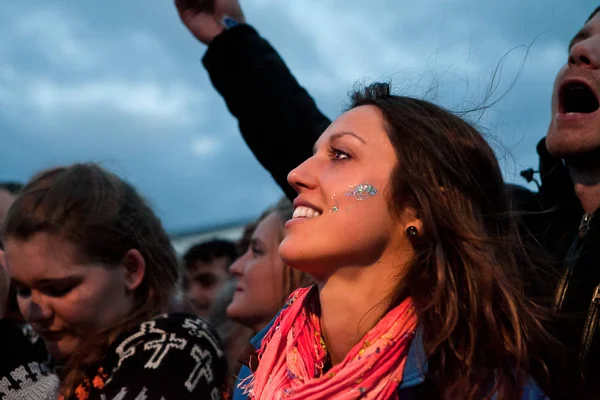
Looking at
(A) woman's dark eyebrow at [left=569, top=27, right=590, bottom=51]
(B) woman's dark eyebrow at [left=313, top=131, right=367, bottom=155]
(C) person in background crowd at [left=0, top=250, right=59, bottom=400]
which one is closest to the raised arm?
(B) woman's dark eyebrow at [left=313, top=131, right=367, bottom=155]

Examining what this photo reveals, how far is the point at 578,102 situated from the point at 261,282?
172 centimetres

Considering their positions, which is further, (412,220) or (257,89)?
(257,89)

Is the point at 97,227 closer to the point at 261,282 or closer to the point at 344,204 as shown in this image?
the point at 261,282

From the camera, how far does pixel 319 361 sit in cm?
233

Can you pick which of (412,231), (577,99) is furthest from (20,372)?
(577,99)

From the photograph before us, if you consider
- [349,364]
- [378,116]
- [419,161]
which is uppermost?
[378,116]

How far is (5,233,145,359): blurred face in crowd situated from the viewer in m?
2.97

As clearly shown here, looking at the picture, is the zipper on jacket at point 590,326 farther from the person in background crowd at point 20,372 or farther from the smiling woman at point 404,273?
the person in background crowd at point 20,372

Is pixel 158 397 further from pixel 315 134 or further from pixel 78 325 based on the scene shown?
pixel 315 134

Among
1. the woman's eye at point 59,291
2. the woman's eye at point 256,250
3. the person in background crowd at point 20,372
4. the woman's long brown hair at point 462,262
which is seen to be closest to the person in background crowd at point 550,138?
the woman's long brown hair at point 462,262

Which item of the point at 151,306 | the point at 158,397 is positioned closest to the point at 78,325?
the point at 151,306

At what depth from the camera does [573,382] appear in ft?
7.48

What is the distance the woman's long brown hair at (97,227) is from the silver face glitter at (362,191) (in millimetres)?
1215

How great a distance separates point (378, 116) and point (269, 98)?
0.96 m
